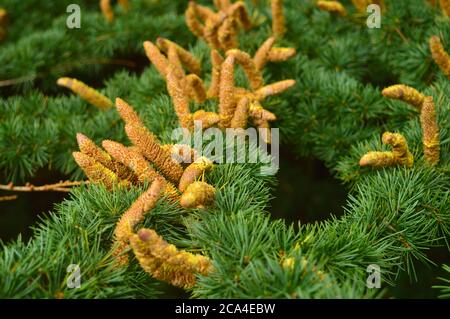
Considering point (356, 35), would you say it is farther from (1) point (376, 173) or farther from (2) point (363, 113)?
(1) point (376, 173)

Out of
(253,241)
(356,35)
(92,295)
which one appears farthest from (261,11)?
(92,295)
